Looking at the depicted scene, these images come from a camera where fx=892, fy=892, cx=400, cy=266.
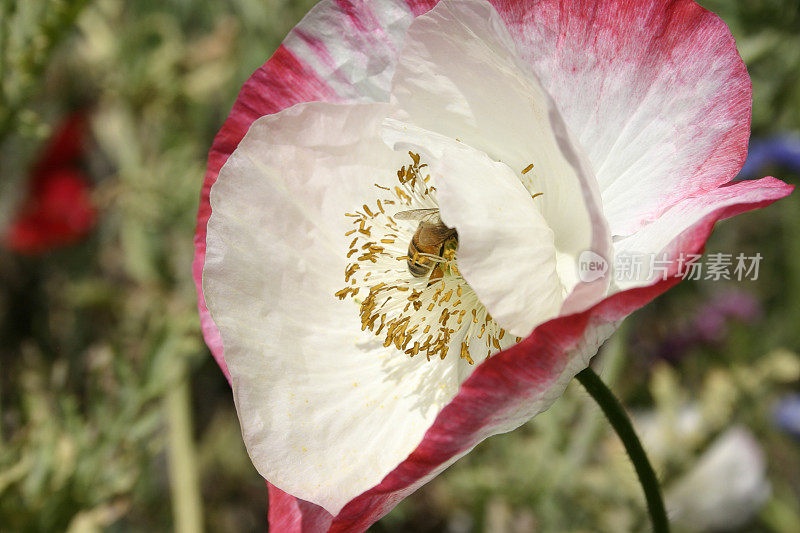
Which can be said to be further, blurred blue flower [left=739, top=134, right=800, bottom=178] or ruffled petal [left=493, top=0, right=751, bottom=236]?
blurred blue flower [left=739, top=134, right=800, bottom=178]

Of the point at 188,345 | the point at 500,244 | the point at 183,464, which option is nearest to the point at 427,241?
the point at 500,244

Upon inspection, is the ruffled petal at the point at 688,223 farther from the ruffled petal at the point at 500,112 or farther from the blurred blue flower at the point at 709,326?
the blurred blue flower at the point at 709,326

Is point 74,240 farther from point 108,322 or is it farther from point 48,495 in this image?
point 48,495

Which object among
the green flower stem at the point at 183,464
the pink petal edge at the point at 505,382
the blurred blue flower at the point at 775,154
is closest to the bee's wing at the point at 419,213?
the pink petal edge at the point at 505,382

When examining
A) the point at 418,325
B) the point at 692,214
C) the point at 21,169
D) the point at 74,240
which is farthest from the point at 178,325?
the point at 21,169

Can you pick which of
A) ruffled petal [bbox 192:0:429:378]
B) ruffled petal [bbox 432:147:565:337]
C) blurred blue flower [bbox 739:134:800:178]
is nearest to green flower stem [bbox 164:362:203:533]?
ruffled petal [bbox 192:0:429:378]

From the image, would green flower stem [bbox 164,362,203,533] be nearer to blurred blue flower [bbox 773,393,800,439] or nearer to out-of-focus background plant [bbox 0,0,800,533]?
out-of-focus background plant [bbox 0,0,800,533]

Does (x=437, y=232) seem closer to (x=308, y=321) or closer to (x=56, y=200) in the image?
(x=308, y=321)
